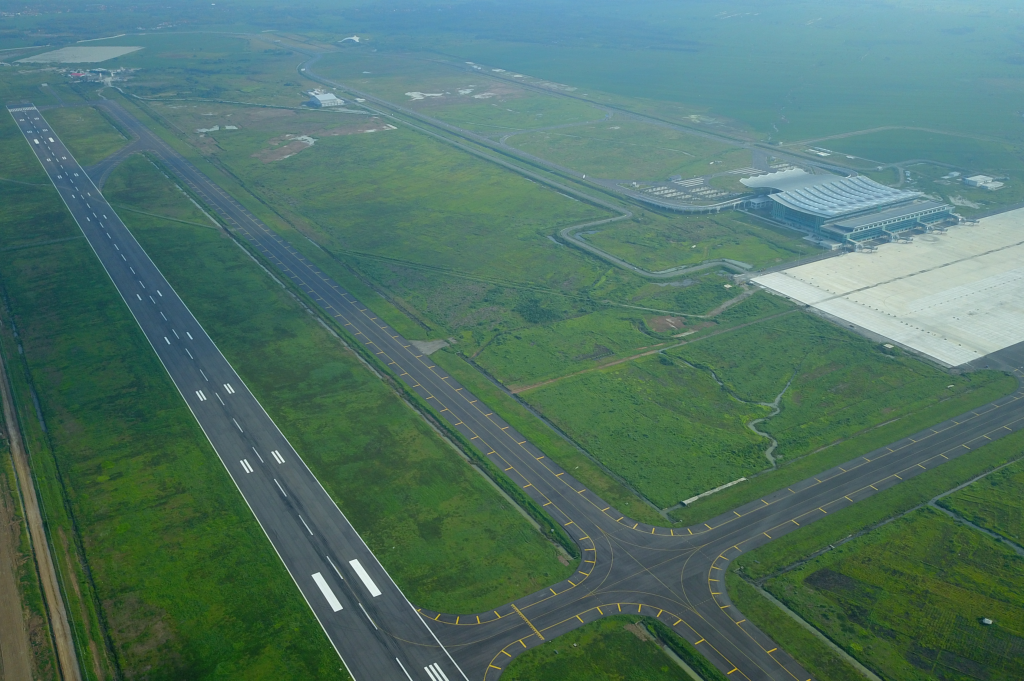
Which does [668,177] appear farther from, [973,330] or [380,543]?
[380,543]

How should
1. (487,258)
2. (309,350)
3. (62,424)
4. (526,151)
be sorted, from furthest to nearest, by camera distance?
(526,151)
(487,258)
(309,350)
(62,424)

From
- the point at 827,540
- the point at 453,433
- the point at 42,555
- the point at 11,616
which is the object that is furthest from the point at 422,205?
the point at 11,616

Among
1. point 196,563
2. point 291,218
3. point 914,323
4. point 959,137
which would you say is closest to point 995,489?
point 914,323

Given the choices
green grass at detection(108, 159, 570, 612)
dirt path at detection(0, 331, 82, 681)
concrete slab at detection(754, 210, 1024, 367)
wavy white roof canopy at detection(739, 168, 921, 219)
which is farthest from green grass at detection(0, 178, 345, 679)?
wavy white roof canopy at detection(739, 168, 921, 219)

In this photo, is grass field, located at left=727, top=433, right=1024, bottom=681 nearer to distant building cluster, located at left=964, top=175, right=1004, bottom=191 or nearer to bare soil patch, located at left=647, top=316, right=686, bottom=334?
bare soil patch, located at left=647, top=316, right=686, bottom=334

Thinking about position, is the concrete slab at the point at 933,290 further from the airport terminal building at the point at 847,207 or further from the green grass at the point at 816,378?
the green grass at the point at 816,378

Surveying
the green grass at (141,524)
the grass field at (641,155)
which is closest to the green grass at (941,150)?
the grass field at (641,155)

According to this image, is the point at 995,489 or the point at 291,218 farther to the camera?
the point at 291,218
